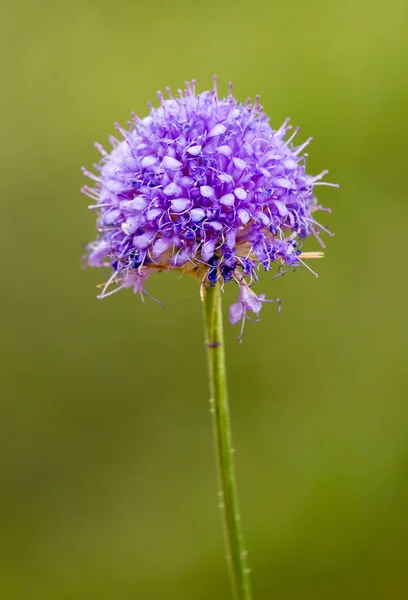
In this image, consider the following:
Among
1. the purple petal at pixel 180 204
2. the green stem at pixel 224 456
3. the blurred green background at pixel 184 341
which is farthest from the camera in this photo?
the blurred green background at pixel 184 341

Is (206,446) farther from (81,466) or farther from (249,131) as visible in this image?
(249,131)

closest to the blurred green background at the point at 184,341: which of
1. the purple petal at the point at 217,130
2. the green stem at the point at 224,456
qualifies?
the green stem at the point at 224,456

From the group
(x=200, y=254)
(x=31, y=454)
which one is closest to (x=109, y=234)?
(x=200, y=254)

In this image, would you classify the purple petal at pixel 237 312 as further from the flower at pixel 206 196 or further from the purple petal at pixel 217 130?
the purple petal at pixel 217 130

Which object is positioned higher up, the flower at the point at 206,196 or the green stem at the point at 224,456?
the flower at the point at 206,196

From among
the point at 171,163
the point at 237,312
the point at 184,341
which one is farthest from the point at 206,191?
the point at 184,341

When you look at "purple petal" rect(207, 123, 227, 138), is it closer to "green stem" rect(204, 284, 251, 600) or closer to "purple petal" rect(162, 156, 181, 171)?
"purple petal" rect(162, 156, 181, 171)

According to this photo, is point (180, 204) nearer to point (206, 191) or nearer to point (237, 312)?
point (206, 191)
